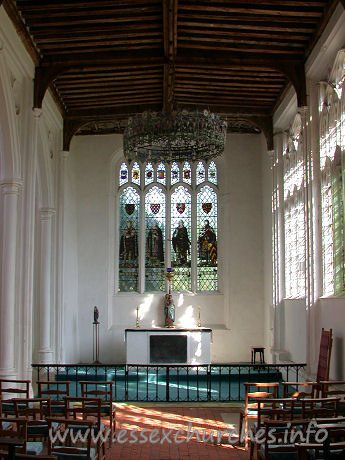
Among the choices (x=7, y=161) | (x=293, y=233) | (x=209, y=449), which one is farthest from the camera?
(x=293, y=233)

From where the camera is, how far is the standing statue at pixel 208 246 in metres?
14.7

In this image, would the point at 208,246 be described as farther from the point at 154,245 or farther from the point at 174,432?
the point at 174,432

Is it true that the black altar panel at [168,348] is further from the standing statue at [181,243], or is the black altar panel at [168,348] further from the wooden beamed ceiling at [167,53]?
the wooden beamed ceiling at [167,53]

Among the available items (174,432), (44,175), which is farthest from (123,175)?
(174,432)

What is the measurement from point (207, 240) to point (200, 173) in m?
1.74

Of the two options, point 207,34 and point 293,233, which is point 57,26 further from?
point 293,233

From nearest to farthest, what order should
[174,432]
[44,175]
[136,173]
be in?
[174,432] → [44,175] → [136,173]

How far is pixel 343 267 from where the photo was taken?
8.52 m

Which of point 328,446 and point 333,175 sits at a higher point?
point 333,175

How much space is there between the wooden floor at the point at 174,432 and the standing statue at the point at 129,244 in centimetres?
604

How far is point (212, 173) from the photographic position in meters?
15.0

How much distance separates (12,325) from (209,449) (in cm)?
379

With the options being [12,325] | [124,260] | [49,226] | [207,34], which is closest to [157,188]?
[124,260]

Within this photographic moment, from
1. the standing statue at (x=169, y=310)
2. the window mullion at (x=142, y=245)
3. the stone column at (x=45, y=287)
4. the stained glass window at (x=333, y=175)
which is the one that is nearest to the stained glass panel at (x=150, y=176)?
the window mullion at (x=142, y=245)
